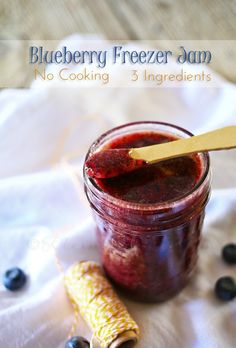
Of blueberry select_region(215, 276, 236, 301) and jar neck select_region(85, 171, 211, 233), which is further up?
jar neck select_region(85, 171, 211, 233)

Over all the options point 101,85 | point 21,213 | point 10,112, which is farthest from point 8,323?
point 101,85

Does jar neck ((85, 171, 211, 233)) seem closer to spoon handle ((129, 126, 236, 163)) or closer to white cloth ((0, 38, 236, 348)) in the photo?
spoon handle ((129, 126, 236, 163))

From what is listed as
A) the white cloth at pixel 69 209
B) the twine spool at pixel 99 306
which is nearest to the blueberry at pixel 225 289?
the white cloth at pixel 69 209

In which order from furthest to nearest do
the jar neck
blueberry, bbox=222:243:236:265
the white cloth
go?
1. blueberry, bbox=222:243:236:265
2. the white cloth
3. the jar neck

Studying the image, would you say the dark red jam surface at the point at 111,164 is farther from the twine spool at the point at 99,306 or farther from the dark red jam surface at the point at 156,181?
the twine spool at the point at 99,306

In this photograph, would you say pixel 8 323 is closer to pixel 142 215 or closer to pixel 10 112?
pixel 142 215

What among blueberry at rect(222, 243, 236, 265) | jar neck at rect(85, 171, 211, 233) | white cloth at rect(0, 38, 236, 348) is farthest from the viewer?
blueberry at rect(222, 243, 236, 265)

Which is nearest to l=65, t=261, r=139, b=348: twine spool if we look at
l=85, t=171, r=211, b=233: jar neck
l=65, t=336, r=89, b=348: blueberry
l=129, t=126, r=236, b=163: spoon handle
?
l=65, t=336, r=89, b=348: blueberry
